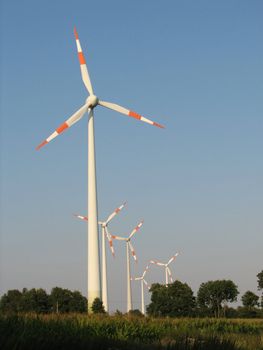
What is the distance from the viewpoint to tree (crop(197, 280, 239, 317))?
164m

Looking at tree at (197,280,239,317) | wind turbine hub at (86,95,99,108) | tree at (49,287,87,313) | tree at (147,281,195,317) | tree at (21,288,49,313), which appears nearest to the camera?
wind turbine hub at (86,95,99,108)

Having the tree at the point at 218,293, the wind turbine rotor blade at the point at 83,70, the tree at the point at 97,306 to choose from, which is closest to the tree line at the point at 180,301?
the tree at the point at 218,293

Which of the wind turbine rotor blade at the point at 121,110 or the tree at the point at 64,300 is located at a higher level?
the wind turbine rotor blade at the point at 121,110

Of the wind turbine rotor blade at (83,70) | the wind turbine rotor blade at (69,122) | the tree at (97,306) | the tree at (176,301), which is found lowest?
the tree at (97,306)

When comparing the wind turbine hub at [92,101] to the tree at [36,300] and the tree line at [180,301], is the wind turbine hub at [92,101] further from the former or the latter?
the tree at [36,300]

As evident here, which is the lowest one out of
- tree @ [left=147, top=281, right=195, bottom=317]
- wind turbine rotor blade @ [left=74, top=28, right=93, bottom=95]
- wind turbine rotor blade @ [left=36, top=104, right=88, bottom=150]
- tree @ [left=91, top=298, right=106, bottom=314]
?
tree @ [left=91, top=298, right=106, bottom=314]

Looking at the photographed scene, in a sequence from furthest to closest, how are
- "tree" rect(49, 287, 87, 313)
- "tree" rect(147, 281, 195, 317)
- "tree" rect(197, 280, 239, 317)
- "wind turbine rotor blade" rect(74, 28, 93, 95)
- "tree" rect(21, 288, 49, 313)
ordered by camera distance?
"tree" rect(197, 280, 239, 317), "tree" rect(21, 288, 49, 313), "tree" rect(49, 287, 87, 313), "tree" rect(147, 281, 195, 317), "wind turbine rotor blade" rect(74, 28, 93, 95)

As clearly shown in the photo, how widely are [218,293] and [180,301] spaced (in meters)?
33.8

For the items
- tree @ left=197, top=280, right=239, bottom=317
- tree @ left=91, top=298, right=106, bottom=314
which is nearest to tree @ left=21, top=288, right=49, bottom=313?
tree @ left=197, top=280, right=239, bottom=317

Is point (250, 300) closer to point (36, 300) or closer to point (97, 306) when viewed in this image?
point (36, 300)

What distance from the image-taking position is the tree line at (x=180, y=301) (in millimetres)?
134375

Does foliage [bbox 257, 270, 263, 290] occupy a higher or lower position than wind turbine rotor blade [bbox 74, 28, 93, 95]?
lower

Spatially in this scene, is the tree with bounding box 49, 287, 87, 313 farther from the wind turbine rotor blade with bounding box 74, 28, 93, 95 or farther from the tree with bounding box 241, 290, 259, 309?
the wind turbine rotor blade with bounding box 74, 28, 93, 95

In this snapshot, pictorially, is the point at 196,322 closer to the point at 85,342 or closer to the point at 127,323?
the point at 127,323
